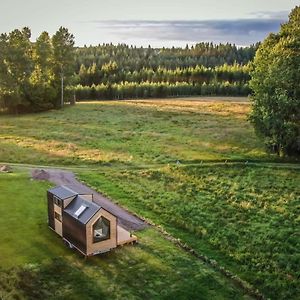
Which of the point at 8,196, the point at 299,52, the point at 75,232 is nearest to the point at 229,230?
the point at 75,232

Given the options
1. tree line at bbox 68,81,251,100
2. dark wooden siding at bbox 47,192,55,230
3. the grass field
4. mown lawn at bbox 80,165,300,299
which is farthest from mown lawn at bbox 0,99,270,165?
tree line at bbox 68,81,251,100

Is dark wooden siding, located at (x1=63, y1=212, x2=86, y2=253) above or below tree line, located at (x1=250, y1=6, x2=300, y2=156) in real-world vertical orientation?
below

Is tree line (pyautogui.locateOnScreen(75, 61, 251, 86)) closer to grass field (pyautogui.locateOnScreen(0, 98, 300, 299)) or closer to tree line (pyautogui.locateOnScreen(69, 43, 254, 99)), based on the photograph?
tree line (pyautogui.locateOnScreen(69, 43, 254, 99))

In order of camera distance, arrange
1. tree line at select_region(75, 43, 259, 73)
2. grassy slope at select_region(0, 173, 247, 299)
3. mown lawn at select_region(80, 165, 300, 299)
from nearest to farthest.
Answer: grassy slope at select_region(0, 173, 247, 299)
mown lawn at select_region(80, 165, 300, 299)
tree line at select_region(75, 43, 259, 73)

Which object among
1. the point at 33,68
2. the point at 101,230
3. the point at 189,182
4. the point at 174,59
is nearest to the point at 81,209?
the point at 101,230

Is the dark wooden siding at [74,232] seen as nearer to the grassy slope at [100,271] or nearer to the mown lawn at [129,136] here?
the grassy slope at [100,271]

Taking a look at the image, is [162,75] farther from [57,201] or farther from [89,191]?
[57,201]

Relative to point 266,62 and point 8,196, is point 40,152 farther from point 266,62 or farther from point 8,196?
point 266,62

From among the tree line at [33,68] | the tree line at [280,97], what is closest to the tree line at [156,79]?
the tree line at [33,68]
